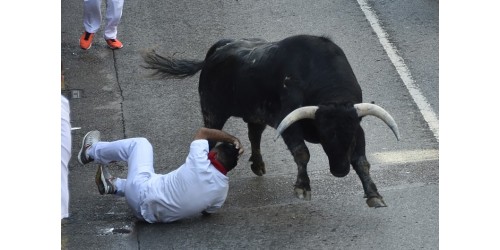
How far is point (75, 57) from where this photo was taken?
38.3 ft

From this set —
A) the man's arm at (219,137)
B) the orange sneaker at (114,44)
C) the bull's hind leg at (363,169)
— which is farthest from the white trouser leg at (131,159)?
the orange sneaker at (114,44)

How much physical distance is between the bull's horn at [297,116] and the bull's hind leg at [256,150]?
153 centimetres

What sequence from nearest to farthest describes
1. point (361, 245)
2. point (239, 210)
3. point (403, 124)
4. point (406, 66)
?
point (361, 245), point (239, 210), point (403, 124), point (406, 66)

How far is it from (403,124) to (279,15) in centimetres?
317

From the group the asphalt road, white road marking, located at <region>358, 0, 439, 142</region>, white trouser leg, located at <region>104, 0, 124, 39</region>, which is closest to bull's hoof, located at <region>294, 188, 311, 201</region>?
the asphalt road

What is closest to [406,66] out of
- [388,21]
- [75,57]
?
[388,21]

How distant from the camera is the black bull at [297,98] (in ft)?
24.2

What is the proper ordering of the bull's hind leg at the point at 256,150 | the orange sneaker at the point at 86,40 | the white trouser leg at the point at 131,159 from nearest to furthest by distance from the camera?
the white trouser leg at the point at 131,159 < the bull's hind leg at the point at 256,150 < the orange sneaker at the point at 86,40

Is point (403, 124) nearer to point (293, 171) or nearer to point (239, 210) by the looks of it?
point (293, 171)

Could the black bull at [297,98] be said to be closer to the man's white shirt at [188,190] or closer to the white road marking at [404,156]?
the man's white shirt at [188,190]

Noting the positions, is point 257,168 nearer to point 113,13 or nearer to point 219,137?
point 219,137

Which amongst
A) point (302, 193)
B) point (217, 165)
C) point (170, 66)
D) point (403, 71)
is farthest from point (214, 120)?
point (403, 71)

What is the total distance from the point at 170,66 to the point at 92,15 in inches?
95.7

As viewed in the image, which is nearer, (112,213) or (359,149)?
(359,149)
